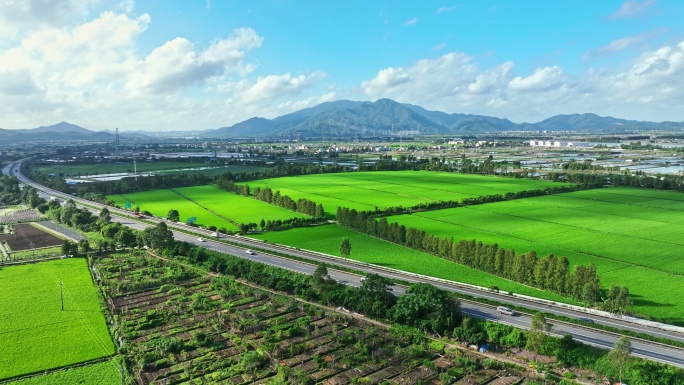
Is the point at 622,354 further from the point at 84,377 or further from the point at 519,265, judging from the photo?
the point at 84,377

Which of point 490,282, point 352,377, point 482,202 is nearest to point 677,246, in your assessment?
point 490,282

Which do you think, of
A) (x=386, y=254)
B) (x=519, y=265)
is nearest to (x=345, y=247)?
(x=386, y=254)

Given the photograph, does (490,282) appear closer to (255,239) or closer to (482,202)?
(255,239)

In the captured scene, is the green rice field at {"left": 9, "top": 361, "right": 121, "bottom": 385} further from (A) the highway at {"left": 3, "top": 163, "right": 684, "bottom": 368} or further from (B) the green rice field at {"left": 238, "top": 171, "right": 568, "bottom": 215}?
(B) the green rice field at {"left": 238, "top": 171, "right": 568, "bottom": 215}

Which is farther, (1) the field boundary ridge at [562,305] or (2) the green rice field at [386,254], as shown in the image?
(2) the green rice field at [386,254]

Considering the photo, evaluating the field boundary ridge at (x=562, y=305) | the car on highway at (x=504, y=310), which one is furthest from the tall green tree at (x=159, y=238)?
the car on highway at (x=504, y=310)

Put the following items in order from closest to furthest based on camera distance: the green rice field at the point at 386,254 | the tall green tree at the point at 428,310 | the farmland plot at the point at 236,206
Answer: the tall green tree at the point at 428,310 < the green rice field at the point at 386,254 < the farmland plot at the point at 236,206

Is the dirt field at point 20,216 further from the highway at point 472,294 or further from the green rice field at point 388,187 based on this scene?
the green rice field at point 388,187
